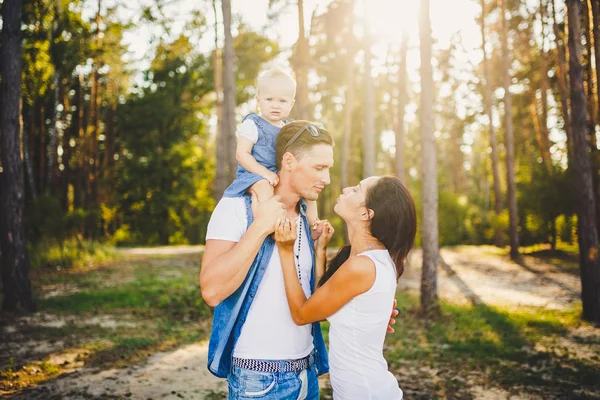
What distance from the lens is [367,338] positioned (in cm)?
210

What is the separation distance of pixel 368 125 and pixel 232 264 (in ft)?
39.0

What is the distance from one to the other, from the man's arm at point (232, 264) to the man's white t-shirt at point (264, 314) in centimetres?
12

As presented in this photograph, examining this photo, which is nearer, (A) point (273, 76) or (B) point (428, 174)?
(A) point (273, 76)

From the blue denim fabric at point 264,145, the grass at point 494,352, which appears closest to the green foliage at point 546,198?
the grass at point 494,352

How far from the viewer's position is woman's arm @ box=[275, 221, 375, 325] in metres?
1.91

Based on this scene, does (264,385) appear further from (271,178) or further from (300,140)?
(300,140)

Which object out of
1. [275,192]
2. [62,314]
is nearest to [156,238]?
Answer: [62,314]

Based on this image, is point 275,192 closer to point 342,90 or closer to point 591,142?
point 591,142

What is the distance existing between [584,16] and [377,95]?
14535 millimetres

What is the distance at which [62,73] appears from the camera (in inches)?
768

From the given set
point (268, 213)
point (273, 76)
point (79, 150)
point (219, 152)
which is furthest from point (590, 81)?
point (79, 150)

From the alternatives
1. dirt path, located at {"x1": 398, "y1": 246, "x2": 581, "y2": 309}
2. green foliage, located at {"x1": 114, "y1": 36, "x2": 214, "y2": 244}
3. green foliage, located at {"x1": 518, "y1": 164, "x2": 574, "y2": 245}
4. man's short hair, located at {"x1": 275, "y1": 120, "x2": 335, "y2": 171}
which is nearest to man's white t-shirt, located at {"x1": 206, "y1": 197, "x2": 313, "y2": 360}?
man's short hair, located at {"x1": 275, "y1": 120, "x2": 335, "y2": 171}

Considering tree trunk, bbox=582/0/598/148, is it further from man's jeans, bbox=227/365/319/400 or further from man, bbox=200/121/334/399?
man's jeans, bbox=227/365/319/400

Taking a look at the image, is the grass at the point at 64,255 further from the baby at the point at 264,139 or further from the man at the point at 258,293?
the man at the point at 258,293
